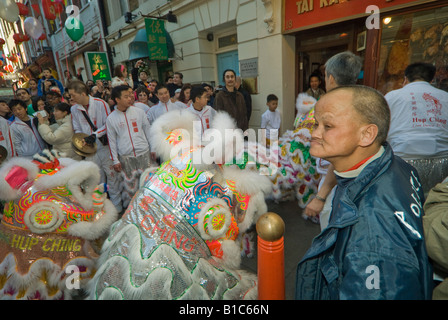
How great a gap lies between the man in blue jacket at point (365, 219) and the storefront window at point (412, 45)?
396 cm

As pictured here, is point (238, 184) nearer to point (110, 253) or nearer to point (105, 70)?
point (110, 253)

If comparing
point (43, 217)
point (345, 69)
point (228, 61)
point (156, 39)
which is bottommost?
point (43, 217)

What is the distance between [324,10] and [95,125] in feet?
16.4

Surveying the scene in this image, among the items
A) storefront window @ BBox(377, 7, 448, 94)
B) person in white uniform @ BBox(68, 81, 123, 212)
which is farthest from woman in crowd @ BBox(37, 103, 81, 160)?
storefront window @ BBox(377, 7, 448, 94)

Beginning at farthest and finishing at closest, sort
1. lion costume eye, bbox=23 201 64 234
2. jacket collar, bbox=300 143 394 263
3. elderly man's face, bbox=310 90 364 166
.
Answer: lion costume eye, bbox=23 201 64 234 < elderly man's face, bbox=310 90 364 166 < jacket collar, bbox=300 143 394 263

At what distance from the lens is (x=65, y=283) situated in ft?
6.28

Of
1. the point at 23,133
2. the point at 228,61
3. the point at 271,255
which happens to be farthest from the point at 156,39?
the point at 271,255

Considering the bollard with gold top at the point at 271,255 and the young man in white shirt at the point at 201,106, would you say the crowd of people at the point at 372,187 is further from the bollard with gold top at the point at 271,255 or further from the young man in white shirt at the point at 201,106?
the young man in white shirt at the point at 201,106

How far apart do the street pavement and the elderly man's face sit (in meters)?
1.63

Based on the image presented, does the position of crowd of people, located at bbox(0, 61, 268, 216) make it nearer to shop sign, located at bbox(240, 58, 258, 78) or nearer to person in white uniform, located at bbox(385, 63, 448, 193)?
person in white uniform, located at bbox(385, 63, 448, 193)

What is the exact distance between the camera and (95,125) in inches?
150

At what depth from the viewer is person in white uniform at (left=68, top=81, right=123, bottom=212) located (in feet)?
11.8

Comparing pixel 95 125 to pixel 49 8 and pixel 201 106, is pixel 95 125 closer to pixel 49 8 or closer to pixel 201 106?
pixel 201 106

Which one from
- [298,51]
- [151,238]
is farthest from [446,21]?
[151,238]
